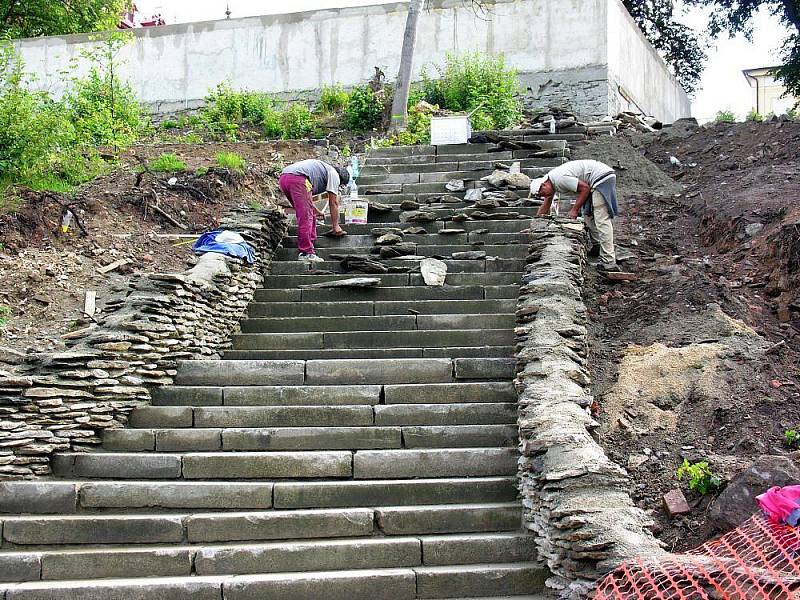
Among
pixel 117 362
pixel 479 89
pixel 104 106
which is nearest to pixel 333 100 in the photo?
pixel 479 89

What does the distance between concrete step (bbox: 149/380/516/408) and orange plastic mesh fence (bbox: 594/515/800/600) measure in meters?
2.62

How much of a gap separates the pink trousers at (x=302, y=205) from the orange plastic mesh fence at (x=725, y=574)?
6181mm

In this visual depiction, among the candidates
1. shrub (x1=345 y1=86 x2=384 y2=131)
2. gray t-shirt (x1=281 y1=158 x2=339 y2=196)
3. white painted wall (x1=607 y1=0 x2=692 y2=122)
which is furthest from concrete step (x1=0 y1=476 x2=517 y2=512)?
white painted wall (x1=607 y1=0 x2=692 y2=122)

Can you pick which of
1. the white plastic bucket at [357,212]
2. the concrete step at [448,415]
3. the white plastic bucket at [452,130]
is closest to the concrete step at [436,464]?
the concrete step at [448,415]

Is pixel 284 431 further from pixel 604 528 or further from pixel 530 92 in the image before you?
pixel 530 92

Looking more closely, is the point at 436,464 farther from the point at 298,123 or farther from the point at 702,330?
the point at 298,123

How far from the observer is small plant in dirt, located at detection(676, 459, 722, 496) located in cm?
600

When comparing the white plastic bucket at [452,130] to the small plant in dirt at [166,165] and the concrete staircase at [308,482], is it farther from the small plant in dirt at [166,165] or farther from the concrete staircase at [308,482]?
the concrete staircase at [308,482]

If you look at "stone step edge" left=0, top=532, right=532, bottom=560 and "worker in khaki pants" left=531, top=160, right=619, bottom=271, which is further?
"worker in khaki pants" left=531, top=160, right=619, bottom=271

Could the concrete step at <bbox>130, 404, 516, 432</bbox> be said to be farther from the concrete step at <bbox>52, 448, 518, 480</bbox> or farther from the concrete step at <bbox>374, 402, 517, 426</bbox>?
the concrete step at <bbox>52, 448, 518, 480</bbox>

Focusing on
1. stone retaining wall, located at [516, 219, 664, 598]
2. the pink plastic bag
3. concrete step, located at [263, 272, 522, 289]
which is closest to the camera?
the pink plastic bag

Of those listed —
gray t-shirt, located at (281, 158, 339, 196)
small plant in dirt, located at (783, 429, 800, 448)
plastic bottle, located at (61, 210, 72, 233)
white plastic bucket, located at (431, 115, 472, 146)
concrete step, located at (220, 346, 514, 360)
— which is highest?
white plastic bucket, located at (431, 115, 472, 146)

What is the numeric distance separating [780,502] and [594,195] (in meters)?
6.12

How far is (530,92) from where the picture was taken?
16.8m
